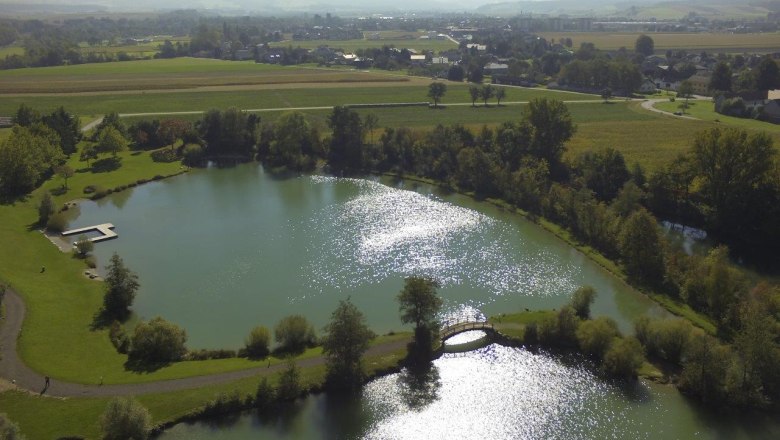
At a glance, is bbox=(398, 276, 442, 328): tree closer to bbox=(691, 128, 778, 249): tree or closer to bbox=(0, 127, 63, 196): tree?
bbox=(691, 128, 778, 249): tree

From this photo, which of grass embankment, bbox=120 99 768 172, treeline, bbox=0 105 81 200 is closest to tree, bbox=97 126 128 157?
treeline, bbox=0 105 81 200

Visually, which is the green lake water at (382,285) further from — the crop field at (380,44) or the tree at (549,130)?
the crop field at (380,44)

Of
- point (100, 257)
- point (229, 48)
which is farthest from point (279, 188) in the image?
point (229, 48)

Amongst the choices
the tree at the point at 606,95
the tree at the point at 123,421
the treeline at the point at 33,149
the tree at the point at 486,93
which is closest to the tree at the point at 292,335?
the tree at the point at 123,421

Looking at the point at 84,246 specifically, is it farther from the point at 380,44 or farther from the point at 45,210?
the point at 380,44

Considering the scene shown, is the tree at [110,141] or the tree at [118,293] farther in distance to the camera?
the tree at [110,141]

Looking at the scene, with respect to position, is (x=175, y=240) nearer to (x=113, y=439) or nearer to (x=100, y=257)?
(x=100, y=257)
